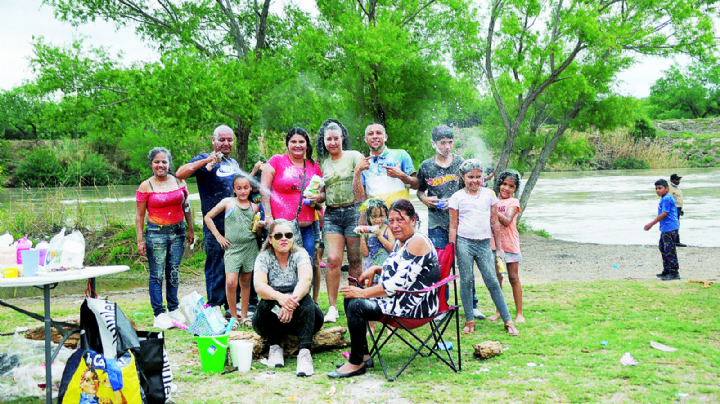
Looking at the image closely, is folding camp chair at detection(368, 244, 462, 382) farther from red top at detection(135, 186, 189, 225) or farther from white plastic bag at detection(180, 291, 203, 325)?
red top at detection(135, 186, 189, 225)

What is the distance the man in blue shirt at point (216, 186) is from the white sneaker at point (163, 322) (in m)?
0.45

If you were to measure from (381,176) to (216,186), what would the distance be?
1.66 meters

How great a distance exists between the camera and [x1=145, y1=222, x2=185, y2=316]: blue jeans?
521 centimetres

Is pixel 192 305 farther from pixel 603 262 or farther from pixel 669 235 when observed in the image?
pixel 603 262

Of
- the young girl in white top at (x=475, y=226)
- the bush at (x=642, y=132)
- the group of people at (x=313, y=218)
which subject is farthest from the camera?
the bush at (x=642, y=132)

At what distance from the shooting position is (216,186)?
5.45m

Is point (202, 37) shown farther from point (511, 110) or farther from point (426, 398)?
point (426, 398)

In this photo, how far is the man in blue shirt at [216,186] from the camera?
5.33 metres

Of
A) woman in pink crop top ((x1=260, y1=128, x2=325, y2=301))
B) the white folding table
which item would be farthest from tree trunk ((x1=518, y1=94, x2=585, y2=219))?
the white folding table

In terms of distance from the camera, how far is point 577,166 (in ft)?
162

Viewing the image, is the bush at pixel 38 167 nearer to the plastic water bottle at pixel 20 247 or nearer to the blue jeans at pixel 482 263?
the plastic water bottle at pixel 20 247

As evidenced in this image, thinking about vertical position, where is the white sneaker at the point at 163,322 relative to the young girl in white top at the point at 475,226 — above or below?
below

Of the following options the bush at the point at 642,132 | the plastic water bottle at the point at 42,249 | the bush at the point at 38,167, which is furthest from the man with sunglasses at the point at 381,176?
the bush at the point at 642,132

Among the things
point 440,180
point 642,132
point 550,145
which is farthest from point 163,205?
point 642,132
